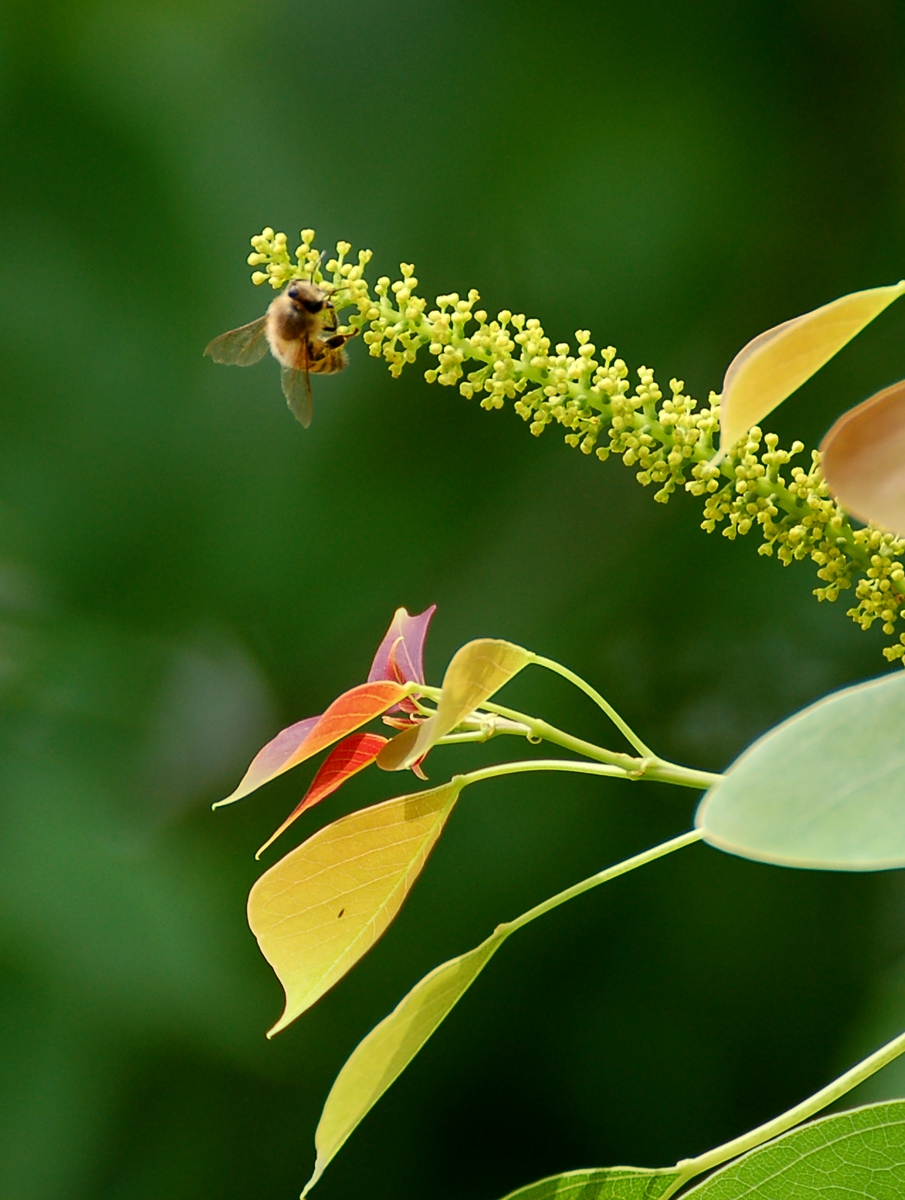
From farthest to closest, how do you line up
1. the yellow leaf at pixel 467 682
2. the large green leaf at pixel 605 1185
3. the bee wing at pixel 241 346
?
the bee wing at pixel 241 346
the large green leaf at pixel 605 1185
the yellow leaf at pixel 467 682

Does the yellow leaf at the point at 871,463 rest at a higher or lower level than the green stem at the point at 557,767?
higher

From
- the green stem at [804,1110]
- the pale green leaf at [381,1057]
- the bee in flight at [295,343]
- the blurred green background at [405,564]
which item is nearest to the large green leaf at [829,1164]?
the green stem at [804,1110]

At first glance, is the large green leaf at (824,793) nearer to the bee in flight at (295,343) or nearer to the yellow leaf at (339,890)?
the yellow leaf at (339,890)

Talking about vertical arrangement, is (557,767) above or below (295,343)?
below

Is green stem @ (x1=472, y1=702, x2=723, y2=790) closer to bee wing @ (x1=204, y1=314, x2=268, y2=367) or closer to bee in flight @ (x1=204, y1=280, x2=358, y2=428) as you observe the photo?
bee in flight @ (x1=204, y1=280, x2=358, y2=428)

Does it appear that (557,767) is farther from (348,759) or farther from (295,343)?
(295,343)

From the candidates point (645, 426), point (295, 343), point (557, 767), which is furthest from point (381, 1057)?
point (295, 343)

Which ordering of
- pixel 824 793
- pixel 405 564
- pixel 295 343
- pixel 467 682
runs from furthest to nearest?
pixel 405 564
pixel 295 343
pixel 467 682
pixel 824 793
